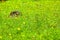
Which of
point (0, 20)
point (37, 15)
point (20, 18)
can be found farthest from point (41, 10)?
point (0, 20)

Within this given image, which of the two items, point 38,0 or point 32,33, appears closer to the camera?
point 32,33

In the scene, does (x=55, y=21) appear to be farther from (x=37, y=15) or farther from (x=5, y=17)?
(x=5, y=17)

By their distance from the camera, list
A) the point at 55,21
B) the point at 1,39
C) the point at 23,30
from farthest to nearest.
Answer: the point at 55,21, the point at 23,30, the point at 1,39

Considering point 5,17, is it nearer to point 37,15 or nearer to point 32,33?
point 37,15

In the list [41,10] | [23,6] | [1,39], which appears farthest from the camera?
[23,6]

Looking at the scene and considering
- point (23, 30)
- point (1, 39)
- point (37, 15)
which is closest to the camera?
point (1, 39)

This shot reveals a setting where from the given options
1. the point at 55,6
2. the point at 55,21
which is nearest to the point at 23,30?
the point at 55,21
